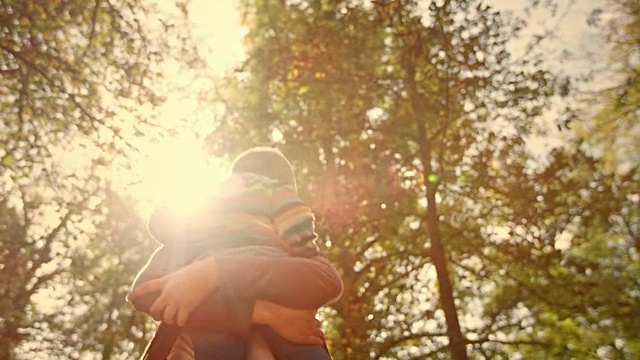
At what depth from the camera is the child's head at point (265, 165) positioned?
238cm

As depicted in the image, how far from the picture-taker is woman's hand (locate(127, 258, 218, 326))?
171 cm

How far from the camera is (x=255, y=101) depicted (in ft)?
42.0

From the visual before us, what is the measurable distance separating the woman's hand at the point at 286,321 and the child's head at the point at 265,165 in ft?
2.44

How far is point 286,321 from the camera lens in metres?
1.79

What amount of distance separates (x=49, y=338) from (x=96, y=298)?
4.40 m

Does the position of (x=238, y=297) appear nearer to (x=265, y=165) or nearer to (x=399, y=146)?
(x=265, y=165)

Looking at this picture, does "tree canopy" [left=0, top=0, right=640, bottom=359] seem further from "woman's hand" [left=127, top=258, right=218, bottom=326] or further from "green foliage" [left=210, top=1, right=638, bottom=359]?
"woman's hand" [left=127, top=258, right=218, bottom=326]

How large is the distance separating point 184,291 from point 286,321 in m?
0.38

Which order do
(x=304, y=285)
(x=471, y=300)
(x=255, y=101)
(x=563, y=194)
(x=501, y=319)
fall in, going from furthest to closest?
(x=255, y=101) → (x=471, y=300) → (x=501, y=319) → (x=563, y=194) → (x=304, y=285)

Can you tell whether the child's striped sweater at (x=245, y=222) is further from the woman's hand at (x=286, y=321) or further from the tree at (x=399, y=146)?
the tree at (x=399, y=146)

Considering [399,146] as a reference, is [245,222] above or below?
below

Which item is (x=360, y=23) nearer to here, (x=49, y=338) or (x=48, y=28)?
(x=48, y=28)

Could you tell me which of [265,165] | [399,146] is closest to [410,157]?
[399,146]

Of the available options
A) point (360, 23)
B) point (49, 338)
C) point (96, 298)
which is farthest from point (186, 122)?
point (96, 298)
